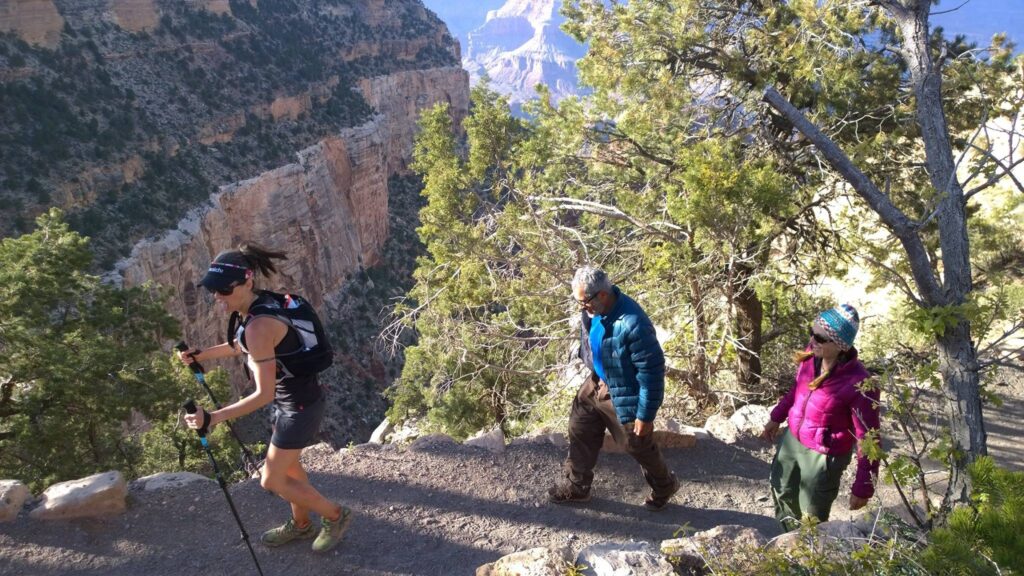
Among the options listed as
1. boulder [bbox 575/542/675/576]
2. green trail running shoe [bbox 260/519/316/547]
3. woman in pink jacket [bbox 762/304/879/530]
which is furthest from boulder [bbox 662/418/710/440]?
green trail running shoe [bbox 260/519/316/547]

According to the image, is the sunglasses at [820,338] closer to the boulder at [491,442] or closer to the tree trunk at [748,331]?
the boulder at [491,442]

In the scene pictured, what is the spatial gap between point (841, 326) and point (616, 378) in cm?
119

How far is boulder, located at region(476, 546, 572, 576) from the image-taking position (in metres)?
2.95

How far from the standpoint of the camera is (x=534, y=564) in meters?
3.02

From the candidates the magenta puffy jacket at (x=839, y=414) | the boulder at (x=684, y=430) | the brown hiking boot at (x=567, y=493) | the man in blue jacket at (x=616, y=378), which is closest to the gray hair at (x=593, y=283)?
the man in blue jacket at (x=616, y=378)

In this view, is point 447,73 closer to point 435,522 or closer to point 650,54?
point 650,54

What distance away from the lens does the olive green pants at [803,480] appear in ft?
11.0

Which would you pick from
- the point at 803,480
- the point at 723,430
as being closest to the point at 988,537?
the point at 803,480

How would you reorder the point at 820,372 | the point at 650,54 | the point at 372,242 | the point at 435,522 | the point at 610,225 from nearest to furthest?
the point at 820,372, the point at 435,522, the point at 650,54, the point at 610,225, the point at 372,242

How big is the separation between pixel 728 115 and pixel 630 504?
4.90 metres

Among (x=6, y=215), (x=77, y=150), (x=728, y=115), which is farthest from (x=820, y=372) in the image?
(x=77, y=150)

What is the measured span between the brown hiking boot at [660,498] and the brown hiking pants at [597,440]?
0.02 meters

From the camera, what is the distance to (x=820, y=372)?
336cm

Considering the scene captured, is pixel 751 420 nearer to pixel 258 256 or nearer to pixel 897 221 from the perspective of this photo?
pixel 897 221
